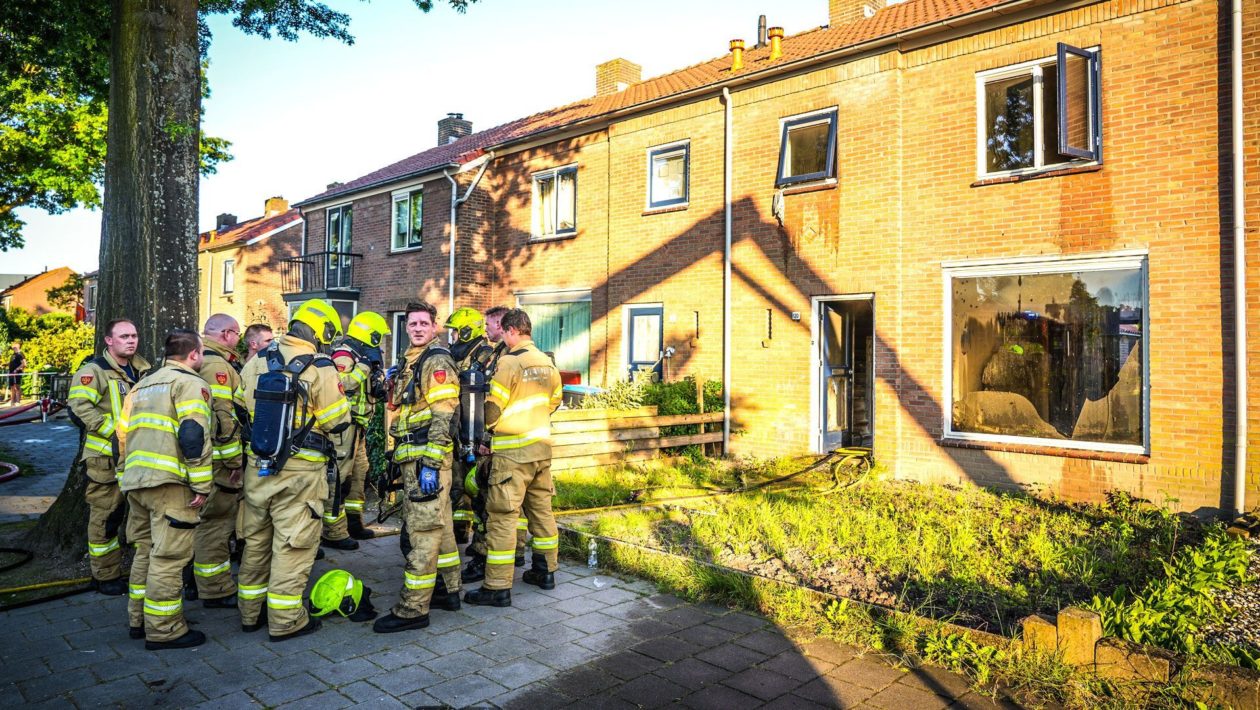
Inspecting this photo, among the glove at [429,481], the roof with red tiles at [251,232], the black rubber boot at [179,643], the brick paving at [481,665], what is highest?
the roof with red tiles at [251,232]

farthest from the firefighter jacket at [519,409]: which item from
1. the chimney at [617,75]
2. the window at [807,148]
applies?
the chimney at [617,75]

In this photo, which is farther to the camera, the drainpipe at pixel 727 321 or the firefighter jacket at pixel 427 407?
the drainpipe at pixel 727 321

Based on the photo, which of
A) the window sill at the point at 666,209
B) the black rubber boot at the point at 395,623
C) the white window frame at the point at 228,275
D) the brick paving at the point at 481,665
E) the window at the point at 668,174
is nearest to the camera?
the brick paving at the point at 481,665

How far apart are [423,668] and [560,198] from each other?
12173 mm

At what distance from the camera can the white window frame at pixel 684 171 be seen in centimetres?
1289

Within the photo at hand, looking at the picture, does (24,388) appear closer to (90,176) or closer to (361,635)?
(90,176)

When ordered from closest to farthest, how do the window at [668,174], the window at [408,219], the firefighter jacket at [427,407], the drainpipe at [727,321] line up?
the firefighter jacket at [427,407]
the drainpipe at [727,321]
the window at [668,174]
the window at [408,219]

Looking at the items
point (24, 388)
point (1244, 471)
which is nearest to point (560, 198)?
point (1244, 471)

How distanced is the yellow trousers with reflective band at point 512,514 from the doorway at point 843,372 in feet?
20.2

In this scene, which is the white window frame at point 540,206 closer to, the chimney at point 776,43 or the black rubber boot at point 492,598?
the chimney at point 776,43

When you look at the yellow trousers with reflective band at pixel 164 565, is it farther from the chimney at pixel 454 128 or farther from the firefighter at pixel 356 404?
the chimney at pixel 454 128

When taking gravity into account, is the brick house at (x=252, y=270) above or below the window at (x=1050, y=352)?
above

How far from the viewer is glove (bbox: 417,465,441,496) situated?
16.5 feet

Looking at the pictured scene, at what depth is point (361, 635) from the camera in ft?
15.8
